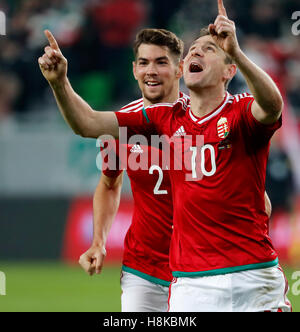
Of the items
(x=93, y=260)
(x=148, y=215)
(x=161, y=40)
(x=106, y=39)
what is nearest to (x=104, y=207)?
(x=148, y=215)

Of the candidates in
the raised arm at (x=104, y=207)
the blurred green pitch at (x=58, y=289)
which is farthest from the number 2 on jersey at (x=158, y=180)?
the blurred green pitch at (x=58, y=289)

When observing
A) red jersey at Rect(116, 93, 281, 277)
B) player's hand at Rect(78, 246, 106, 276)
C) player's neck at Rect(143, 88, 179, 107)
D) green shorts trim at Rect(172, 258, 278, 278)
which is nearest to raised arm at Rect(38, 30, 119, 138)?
red jersey at Rect(116, 93, 281, 277)

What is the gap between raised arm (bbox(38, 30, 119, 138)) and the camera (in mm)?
3906

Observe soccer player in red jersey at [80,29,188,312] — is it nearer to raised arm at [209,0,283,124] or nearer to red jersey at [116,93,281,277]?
red jersey at [116,93,281,277]

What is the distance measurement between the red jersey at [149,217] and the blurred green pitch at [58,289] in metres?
3.46

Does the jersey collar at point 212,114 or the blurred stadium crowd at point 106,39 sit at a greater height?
the blurred stadium crowd at point 106,39

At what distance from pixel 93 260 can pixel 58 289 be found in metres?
5.39

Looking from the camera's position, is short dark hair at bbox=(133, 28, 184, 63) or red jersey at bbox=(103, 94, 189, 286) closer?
red jersey at bbox=(103, 94, 189, 286)

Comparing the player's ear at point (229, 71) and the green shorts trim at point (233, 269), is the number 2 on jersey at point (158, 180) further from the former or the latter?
the green shorts trim at point (233, 269)

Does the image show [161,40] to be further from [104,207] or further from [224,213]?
[224,213]

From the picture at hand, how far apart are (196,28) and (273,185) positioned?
3.29 metres

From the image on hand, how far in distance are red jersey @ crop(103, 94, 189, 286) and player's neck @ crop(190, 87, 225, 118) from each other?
2.83 feet

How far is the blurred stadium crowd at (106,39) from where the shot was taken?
43.1ft
